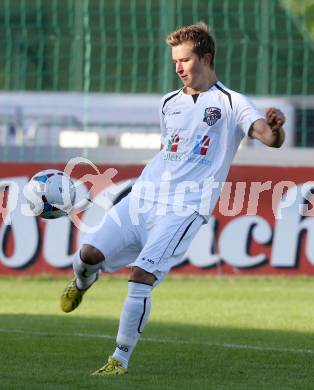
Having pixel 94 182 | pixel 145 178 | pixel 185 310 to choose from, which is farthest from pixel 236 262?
pixel 145 178

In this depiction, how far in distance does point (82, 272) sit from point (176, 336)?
7.28 ft

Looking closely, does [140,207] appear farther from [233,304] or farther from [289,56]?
[289,56]

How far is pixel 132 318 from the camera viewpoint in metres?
8.10

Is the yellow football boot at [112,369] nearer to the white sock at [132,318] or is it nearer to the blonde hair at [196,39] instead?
the white sock at [132,318]

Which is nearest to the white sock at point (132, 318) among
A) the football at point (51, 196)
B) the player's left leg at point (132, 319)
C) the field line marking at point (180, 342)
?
the player's left leg at point (132, 319)

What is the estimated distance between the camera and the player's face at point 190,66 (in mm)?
8344

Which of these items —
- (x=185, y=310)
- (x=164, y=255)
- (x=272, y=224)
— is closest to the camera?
(x=164, y=255)

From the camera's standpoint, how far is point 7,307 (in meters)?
13.3

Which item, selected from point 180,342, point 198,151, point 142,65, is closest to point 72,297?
point 198,151

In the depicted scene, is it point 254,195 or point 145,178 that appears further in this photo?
point 254,195

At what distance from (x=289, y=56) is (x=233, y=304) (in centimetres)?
474

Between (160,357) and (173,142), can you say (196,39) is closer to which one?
(173,142)

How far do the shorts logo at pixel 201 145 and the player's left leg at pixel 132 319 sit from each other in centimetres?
85

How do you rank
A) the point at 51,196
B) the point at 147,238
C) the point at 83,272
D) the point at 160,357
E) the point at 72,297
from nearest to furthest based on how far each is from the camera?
the point at 147,238 < the point at 83,272 < the point at 72,297 < the point at 51,196 < the point at 160,357
